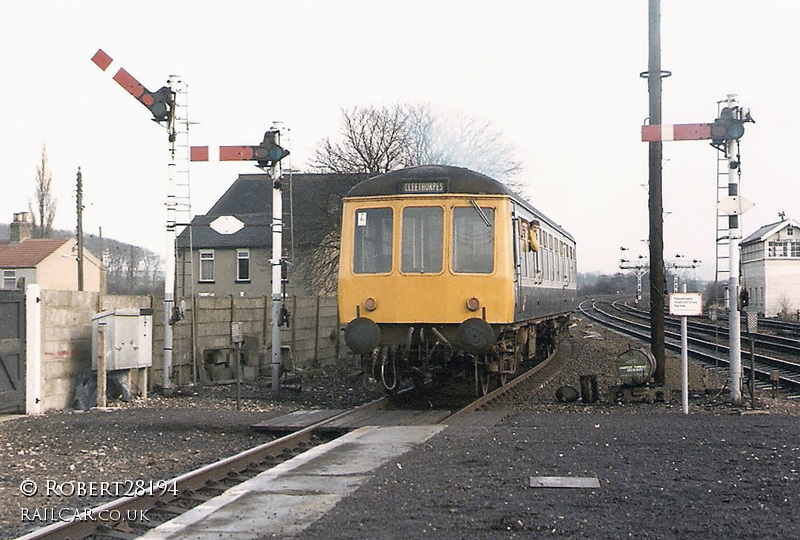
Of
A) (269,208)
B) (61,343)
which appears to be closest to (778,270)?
(269,208)

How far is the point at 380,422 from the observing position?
10.8 m

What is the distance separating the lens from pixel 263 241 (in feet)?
145

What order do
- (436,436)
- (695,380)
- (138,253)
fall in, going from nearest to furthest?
(436,436), (695,380), (138,253)

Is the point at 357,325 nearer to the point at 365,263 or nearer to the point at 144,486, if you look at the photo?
the point at 365,263

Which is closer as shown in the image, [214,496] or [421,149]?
[214,496]

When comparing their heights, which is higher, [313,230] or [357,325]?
[313,230]

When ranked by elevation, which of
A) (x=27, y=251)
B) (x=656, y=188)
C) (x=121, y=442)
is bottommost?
(x=121, y=442)

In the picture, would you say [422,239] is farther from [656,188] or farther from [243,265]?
[243,265]

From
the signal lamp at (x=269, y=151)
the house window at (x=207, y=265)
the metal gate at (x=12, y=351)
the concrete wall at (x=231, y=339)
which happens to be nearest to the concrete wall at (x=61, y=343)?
the metal gate at (x=12, y=351)

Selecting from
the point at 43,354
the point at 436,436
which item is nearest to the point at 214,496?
the point at 436,436

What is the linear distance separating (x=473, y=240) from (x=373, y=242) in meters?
1.32

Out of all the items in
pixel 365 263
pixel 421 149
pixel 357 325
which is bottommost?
pixel 357 325

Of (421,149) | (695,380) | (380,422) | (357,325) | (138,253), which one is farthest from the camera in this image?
(138,253)

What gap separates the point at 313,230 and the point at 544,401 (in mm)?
26831
